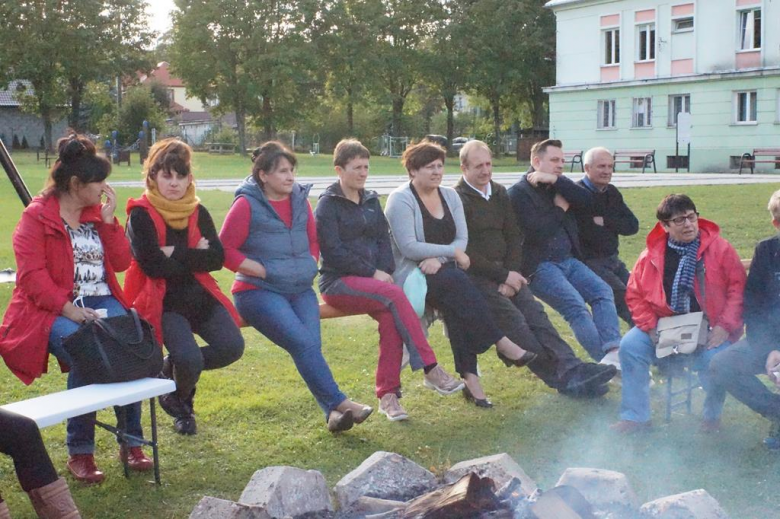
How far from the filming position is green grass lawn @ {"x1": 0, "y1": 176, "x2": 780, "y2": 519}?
426 cm

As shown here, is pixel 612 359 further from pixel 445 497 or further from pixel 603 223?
pixel 445 497

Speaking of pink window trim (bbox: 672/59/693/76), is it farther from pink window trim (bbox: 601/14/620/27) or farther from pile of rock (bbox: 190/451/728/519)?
pile of rock (bbox: 190/451/728/519)

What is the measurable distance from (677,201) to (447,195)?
4.77 ft

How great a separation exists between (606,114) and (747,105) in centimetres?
608

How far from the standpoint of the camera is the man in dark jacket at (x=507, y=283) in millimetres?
5742

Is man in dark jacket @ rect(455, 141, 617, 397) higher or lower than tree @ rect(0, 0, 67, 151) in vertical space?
lower

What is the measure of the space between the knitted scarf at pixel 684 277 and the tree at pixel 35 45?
1894 inches

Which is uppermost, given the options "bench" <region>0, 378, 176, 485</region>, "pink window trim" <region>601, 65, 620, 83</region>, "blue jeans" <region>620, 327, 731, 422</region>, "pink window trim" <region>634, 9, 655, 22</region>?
"pink window trim" <region>634, 9, 655, 22</region>

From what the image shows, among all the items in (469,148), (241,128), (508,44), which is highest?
(508,44)

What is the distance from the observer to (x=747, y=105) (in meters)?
32.2

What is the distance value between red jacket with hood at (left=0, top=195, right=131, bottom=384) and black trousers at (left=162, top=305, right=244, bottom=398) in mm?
586

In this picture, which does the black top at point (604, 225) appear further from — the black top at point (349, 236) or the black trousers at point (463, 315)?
the black top at point (349, 236)

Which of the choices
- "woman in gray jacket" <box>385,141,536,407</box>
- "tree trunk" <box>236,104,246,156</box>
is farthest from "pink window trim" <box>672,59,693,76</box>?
"woman in gray jacket" <box>385,141,536,407</box>

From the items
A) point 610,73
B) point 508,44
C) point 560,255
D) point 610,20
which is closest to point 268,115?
point 508,44
